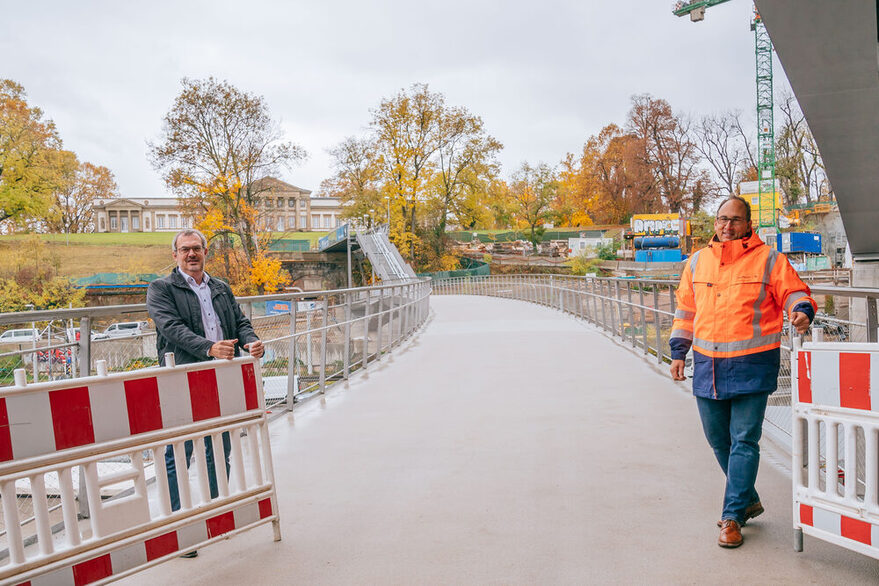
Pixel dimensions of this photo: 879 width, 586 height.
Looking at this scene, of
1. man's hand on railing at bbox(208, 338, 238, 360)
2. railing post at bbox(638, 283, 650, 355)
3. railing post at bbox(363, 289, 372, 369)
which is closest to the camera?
man's hand on railing at bbox(208, 338, 238, 360)

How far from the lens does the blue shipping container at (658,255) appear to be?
5494 centimetres

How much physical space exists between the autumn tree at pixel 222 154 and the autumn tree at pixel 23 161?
29.5 feet

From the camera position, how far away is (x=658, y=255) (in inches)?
2180

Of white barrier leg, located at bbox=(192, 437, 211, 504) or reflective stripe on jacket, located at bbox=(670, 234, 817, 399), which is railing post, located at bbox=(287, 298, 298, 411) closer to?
white barrier leg, located at bbox=(192, 437, 211, 504)

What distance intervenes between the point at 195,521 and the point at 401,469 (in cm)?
A: 170

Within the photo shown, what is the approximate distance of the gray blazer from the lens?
344cm

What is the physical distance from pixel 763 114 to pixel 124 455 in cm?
8286

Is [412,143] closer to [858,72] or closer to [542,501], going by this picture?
[858,72]

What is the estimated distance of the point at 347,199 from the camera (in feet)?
164

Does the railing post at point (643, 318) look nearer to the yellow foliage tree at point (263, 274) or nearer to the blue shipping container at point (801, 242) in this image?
the yellow foliage tree at point (263, 274)

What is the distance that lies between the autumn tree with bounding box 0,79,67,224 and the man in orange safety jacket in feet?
132

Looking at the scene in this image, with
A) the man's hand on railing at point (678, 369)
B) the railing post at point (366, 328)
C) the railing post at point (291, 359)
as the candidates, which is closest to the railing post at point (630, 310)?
the railing post at point (366, 328)

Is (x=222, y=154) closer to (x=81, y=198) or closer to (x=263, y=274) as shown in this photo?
(x=263, y=274)

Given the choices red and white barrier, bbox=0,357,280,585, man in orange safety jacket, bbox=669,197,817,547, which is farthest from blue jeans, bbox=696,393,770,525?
red and white barrier, bbox=0,357,280,585
